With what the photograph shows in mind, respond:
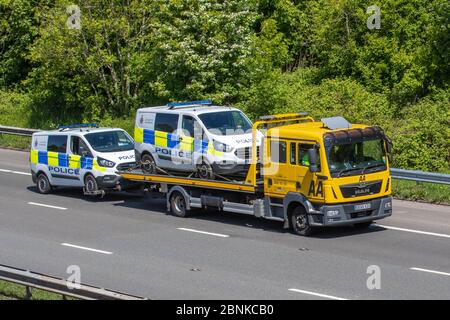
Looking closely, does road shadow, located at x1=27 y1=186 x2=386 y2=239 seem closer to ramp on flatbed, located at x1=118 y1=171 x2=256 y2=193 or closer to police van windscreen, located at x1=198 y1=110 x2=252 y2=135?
ramp on flatbed, located at x1=118 y1=171 x2=256 y2=193

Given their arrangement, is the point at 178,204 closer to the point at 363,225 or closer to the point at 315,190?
the point at 315,190

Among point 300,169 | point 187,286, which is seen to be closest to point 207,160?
point 300,169

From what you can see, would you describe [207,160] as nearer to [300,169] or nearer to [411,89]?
[300,169]

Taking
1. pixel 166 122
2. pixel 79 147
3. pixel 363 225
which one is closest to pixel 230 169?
pixel 166 122

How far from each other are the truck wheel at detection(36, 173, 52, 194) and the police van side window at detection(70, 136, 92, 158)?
1.34 metres

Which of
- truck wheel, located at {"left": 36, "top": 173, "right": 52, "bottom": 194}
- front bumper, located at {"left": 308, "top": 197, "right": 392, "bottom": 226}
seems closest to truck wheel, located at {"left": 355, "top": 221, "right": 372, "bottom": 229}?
front bumper, located at {"left": 308, "top": 197, "right": 392, "bottom": 226}

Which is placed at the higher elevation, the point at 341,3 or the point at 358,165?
the point at 341,3

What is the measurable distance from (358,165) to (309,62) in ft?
64.3

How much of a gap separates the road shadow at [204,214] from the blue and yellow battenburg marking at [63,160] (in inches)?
34.7

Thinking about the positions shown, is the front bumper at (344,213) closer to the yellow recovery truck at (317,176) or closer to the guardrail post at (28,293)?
the yellow recovery truck at (317,176)

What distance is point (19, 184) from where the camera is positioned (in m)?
27.7

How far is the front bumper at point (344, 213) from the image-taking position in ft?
62.8

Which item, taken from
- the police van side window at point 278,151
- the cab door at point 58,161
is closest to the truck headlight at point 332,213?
the police van side window at point 278,151

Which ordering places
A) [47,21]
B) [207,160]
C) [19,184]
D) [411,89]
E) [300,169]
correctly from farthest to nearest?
[47,21] → [411,89] → [19,184] → [207,160] → [300,169]
